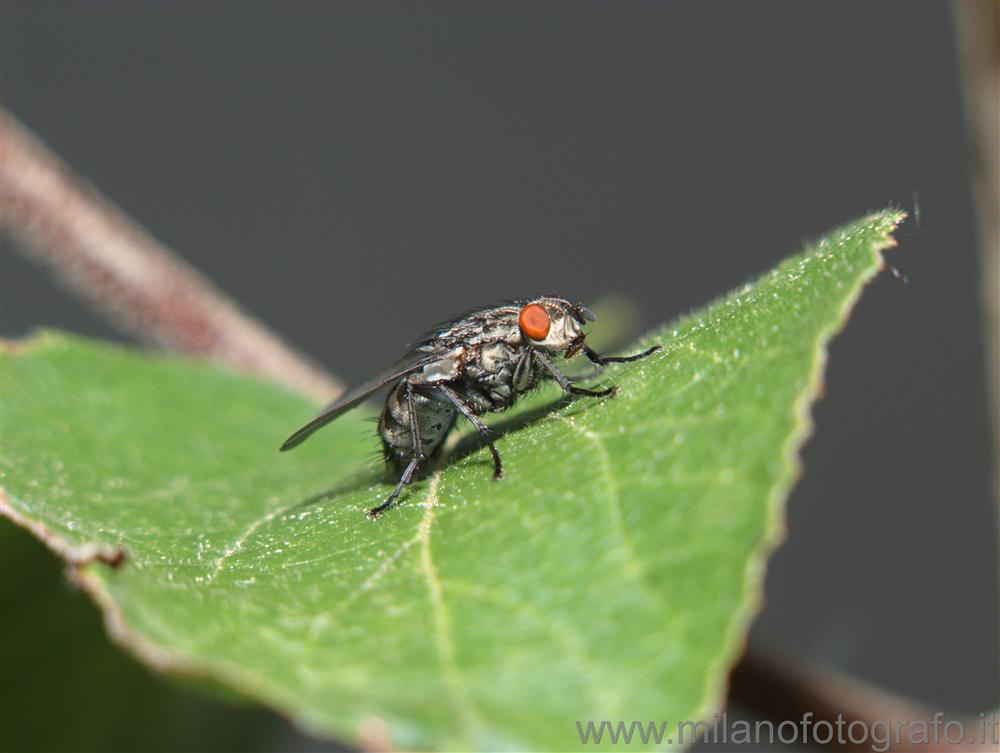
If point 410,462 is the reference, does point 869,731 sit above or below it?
above

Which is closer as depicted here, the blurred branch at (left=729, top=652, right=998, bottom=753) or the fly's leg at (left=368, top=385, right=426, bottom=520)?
the fly's leg at (left=368, top=385, right=426, bottom=520)

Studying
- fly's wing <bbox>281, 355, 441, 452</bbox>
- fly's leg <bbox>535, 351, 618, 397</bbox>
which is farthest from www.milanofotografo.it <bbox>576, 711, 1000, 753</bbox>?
fly's wing <bbox>281, 355, 441, 452</bbox>

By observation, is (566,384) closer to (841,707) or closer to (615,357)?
(615,357)

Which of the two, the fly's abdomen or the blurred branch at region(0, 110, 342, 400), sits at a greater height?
the fly's abdomen

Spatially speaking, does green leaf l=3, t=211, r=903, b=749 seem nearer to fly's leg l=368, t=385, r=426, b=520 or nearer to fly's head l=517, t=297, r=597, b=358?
fly's leg l=368, t=385, r=426, b=520

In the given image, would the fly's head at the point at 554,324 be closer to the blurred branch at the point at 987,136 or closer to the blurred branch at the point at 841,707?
the blurred branch at the point at 841,707

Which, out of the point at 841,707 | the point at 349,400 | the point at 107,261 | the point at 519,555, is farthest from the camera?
the point at 107,261

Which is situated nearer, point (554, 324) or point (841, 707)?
point (841, 707)

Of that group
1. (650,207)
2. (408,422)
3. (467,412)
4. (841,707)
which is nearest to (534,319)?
(467,412)
